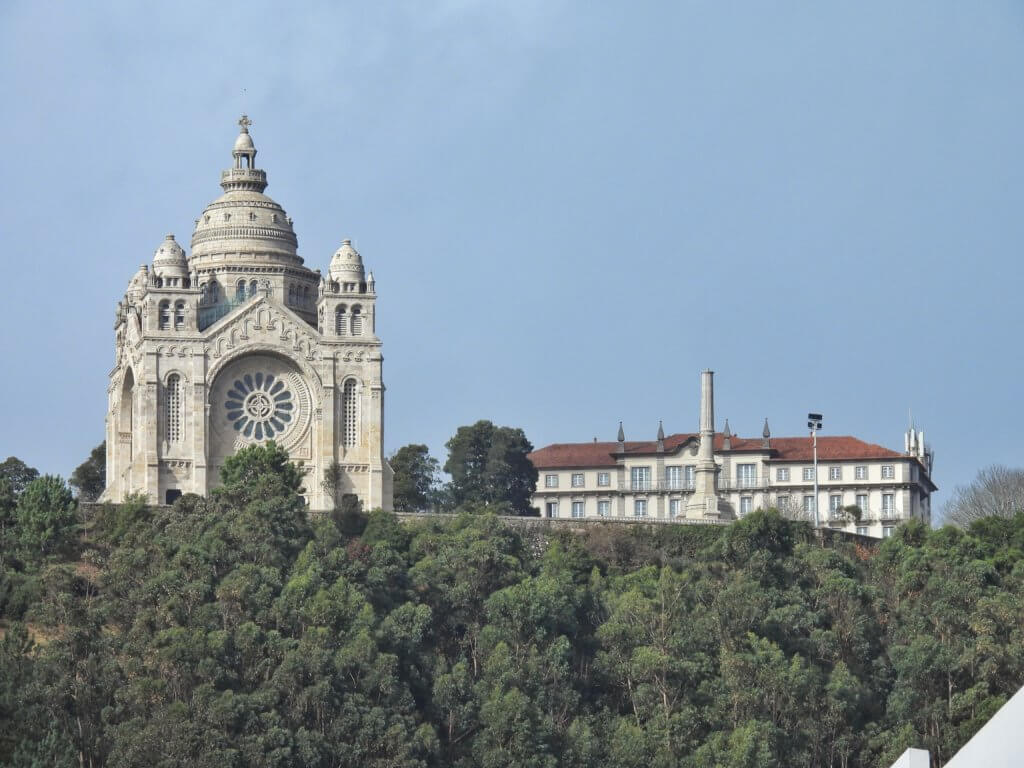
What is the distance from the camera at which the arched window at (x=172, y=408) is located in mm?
84562

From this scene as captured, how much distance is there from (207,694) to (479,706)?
10245 mm

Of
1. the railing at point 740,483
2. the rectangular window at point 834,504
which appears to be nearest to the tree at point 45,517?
the railing at point 740,483

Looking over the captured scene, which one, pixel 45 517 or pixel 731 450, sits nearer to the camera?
pixel 45 517

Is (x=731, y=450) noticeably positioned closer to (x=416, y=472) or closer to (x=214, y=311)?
(x=416, y=472)

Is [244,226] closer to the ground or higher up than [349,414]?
higher up

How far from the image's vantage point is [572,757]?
220 feet

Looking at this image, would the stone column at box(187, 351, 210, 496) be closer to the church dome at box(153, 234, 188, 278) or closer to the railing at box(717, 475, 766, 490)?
the church dome at box(153, 234, 188, 278)

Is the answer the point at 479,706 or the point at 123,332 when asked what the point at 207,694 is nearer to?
the point at 479,706

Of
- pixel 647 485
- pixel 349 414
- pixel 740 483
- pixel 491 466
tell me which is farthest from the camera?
pixel 647 485

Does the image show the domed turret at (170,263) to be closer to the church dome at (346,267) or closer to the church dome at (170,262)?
the church dome at (170,262)

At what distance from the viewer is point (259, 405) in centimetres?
8638

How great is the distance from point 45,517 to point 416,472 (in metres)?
29.5

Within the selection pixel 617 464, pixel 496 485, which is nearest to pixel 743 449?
pixel 617 464

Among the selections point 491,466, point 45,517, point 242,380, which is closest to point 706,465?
point 491,466
